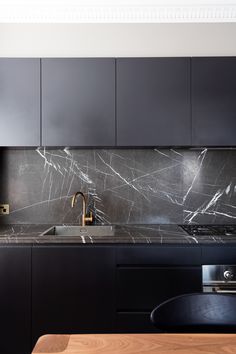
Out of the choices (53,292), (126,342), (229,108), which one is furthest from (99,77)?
(126,342)

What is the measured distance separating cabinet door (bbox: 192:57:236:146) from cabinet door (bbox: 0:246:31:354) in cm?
144

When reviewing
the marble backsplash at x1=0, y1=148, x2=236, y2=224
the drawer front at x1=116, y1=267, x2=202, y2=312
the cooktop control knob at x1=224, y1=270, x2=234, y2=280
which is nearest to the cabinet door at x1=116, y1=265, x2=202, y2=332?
the drawer front at x1=116, y1=267, x2=202, y2=312

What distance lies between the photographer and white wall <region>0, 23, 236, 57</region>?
2.45 meters

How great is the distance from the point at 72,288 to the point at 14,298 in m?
0.37

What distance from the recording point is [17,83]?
6.89 feet

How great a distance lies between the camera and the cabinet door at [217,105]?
2.09m

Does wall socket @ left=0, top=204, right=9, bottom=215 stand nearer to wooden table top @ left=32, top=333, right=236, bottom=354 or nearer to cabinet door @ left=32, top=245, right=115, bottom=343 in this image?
cabinet door @ left=32, top=245, right=115, bottom=343

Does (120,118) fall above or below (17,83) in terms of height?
below

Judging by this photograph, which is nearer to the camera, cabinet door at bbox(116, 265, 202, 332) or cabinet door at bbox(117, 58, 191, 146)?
cabinet door at bbox(116, 265, 202, 332)

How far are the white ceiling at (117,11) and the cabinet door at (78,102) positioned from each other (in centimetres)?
58

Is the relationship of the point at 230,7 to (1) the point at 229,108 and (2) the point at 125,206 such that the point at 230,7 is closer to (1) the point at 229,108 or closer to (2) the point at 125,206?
(1) the point at 229,108

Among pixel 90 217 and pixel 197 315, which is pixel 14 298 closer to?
pixel 90 217

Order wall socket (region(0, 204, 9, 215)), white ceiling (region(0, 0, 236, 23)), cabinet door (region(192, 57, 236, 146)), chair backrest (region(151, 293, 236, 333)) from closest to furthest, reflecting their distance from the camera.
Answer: chair backrest (region(151, 293, 236, 333)) → cabinet door (region(192, 57, 236, 146)) → white ceiling (region(0, 0, 236, 23)) → wall socket (region(0, 204, 9, 215))

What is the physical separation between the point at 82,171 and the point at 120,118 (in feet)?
2.00
